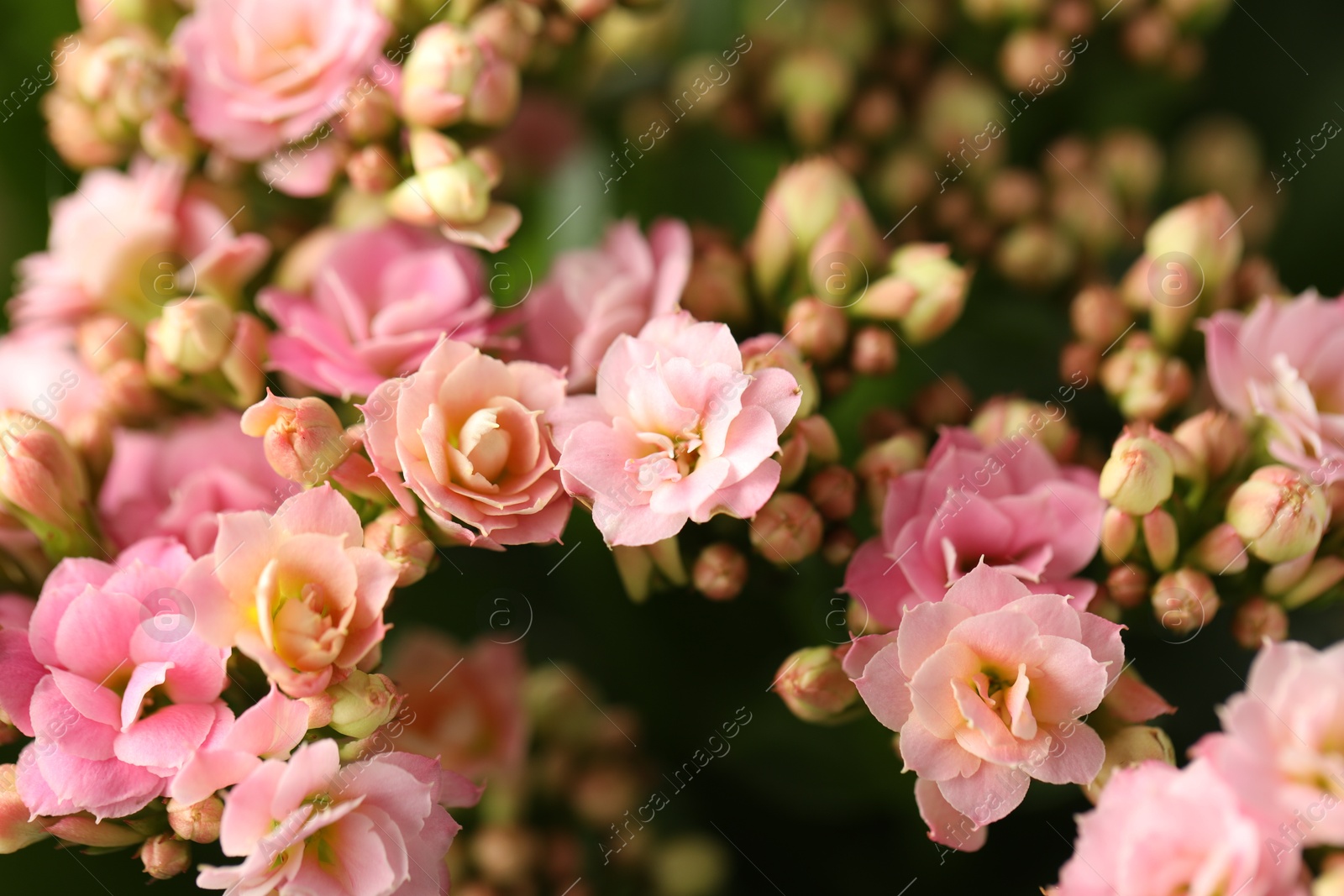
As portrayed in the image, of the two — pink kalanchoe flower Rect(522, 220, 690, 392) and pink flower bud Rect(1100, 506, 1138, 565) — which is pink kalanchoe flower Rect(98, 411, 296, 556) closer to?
pink kalanchoe flower Rect(522, 220, 690, 392)

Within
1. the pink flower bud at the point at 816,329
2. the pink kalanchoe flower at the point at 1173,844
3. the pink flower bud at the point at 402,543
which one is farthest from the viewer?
the pink flower bud at the point at 816,329

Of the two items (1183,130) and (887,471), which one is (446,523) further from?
(1183,130)

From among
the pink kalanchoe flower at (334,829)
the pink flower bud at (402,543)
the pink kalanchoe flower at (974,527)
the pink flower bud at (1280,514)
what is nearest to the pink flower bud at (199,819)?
the pink kalanchoe flower at (334,829)

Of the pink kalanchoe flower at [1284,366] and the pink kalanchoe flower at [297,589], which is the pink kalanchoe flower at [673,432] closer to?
the pink kalanchoe flower at [297,589]

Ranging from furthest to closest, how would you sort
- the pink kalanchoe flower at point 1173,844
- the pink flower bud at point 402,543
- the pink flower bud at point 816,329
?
the pink flower bud at point 816,329 → the pink flower bud at point 402,543 → the pink kalanchoe flower at point 1173,844

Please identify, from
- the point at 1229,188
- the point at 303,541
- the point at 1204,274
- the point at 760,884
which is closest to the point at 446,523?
the point at 303,541

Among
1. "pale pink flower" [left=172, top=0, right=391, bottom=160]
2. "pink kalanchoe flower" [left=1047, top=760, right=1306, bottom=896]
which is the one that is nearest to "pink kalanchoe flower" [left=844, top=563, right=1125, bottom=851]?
"pink kalanchoe flower" [left=1047, top=760, right=1306, bottom=896]

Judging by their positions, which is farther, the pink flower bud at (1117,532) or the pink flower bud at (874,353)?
the pink flower bud at (874,353)

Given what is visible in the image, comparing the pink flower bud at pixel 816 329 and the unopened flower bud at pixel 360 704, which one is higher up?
the pink flower bud at pixel 816 329
